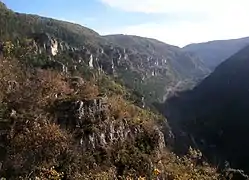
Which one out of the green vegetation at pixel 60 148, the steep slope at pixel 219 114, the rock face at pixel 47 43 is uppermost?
the rock face at pixel 47 43

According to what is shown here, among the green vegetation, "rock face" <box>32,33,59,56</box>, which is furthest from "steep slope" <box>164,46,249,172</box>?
the green vegetation

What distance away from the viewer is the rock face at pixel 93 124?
32.4m

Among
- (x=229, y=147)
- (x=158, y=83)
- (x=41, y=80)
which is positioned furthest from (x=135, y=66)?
(x=41, y=80)

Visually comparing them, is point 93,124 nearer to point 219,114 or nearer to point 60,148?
point 60,148

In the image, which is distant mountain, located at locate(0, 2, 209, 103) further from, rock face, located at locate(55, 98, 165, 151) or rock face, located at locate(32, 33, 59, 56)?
rock face, located at locate(55, 98, 165, 151)

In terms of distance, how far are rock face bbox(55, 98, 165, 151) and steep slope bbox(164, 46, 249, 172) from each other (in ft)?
187

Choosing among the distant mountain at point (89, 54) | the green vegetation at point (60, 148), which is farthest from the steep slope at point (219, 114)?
the green vegetation at point (60, 148)

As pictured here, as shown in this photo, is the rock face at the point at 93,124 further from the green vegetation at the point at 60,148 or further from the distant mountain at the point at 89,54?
the distant mountain at the point at 89,54

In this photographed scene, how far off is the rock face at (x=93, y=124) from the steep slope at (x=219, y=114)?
56.9m

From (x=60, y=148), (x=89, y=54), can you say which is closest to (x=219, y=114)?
(x=89, y=54)

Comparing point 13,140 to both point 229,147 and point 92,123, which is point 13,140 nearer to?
point 92,123

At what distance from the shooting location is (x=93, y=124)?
33.8 metres

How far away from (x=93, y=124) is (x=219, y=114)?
98725mm

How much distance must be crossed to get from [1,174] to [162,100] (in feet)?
430
